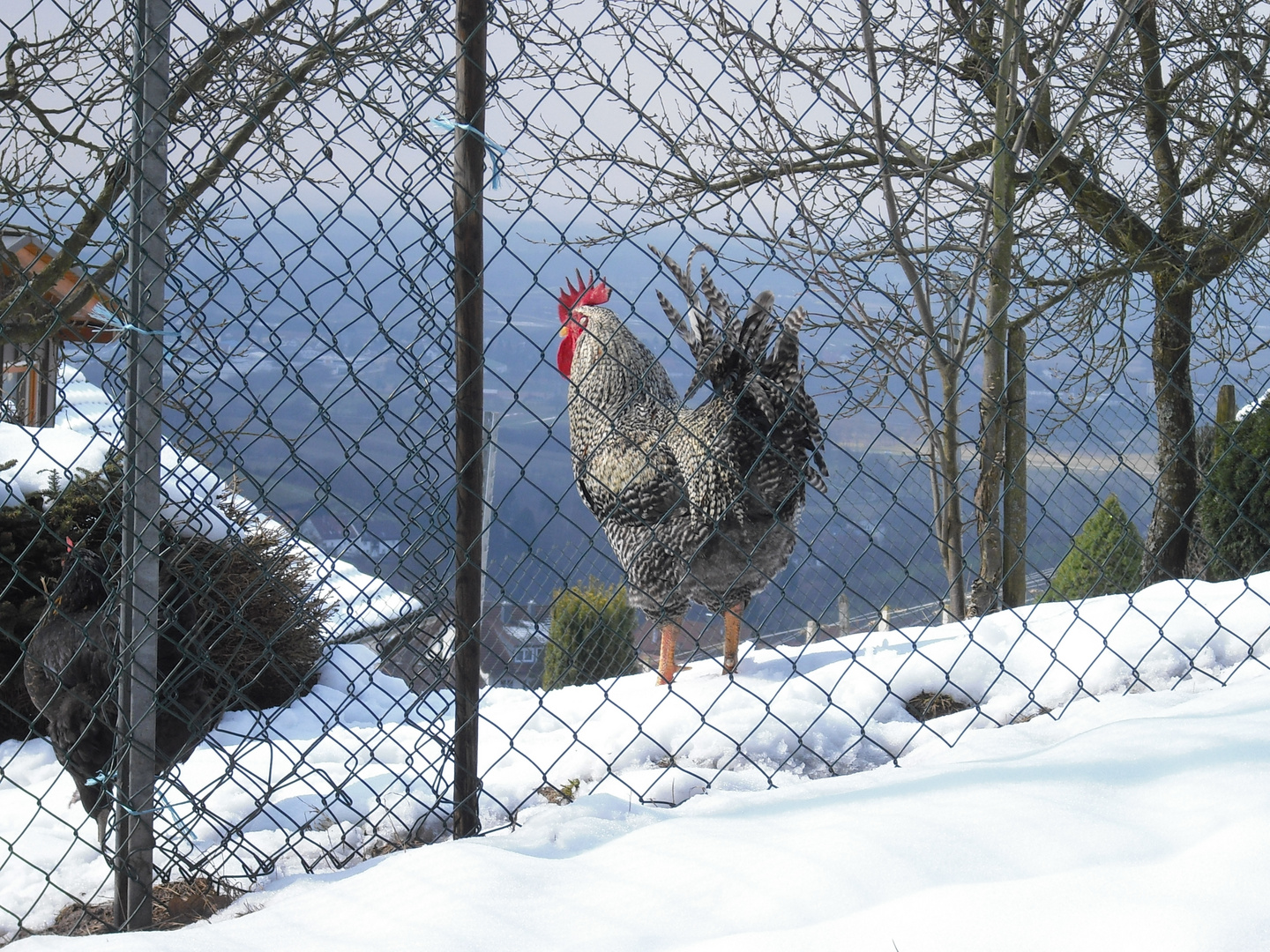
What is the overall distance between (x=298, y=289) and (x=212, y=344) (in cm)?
45

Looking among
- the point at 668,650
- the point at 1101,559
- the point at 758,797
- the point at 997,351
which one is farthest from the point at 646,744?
the point at 1101,559

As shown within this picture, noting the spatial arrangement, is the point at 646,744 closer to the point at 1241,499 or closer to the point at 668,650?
the point at 668,650

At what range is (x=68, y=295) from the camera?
1.60 metres

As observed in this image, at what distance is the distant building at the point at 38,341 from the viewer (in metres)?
1.83

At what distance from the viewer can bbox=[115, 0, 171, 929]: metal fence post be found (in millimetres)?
1579

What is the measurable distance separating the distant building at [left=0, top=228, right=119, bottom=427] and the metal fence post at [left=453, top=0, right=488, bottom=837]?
0.64m

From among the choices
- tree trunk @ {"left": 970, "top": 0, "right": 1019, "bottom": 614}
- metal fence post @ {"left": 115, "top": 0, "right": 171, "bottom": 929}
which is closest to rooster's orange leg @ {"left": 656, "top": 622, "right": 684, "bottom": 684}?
tree trunk @ {"left": 970, "top": 0, "right": 1019, "bottom": 614}

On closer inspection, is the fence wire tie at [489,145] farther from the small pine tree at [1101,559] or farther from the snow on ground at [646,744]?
the small pine tree at [1101,559]

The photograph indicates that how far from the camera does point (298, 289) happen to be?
1.78 m

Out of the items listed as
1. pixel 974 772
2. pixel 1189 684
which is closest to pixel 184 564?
pixel 974 772

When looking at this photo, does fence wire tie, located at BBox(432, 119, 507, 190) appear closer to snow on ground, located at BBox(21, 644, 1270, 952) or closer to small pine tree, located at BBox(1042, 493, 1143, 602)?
snow on ground, located at BBox(21, 644, 1270, 952)

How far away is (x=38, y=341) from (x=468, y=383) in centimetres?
75

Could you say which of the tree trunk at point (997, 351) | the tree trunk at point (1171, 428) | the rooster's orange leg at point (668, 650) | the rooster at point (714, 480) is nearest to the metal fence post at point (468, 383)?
the rooster at point (714, 480)

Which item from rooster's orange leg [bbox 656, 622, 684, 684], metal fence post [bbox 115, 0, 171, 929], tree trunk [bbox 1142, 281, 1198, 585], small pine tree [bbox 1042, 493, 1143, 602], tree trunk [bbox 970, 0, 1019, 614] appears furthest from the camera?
small pine tree [bbox 1042, 493, 1143, 602]
